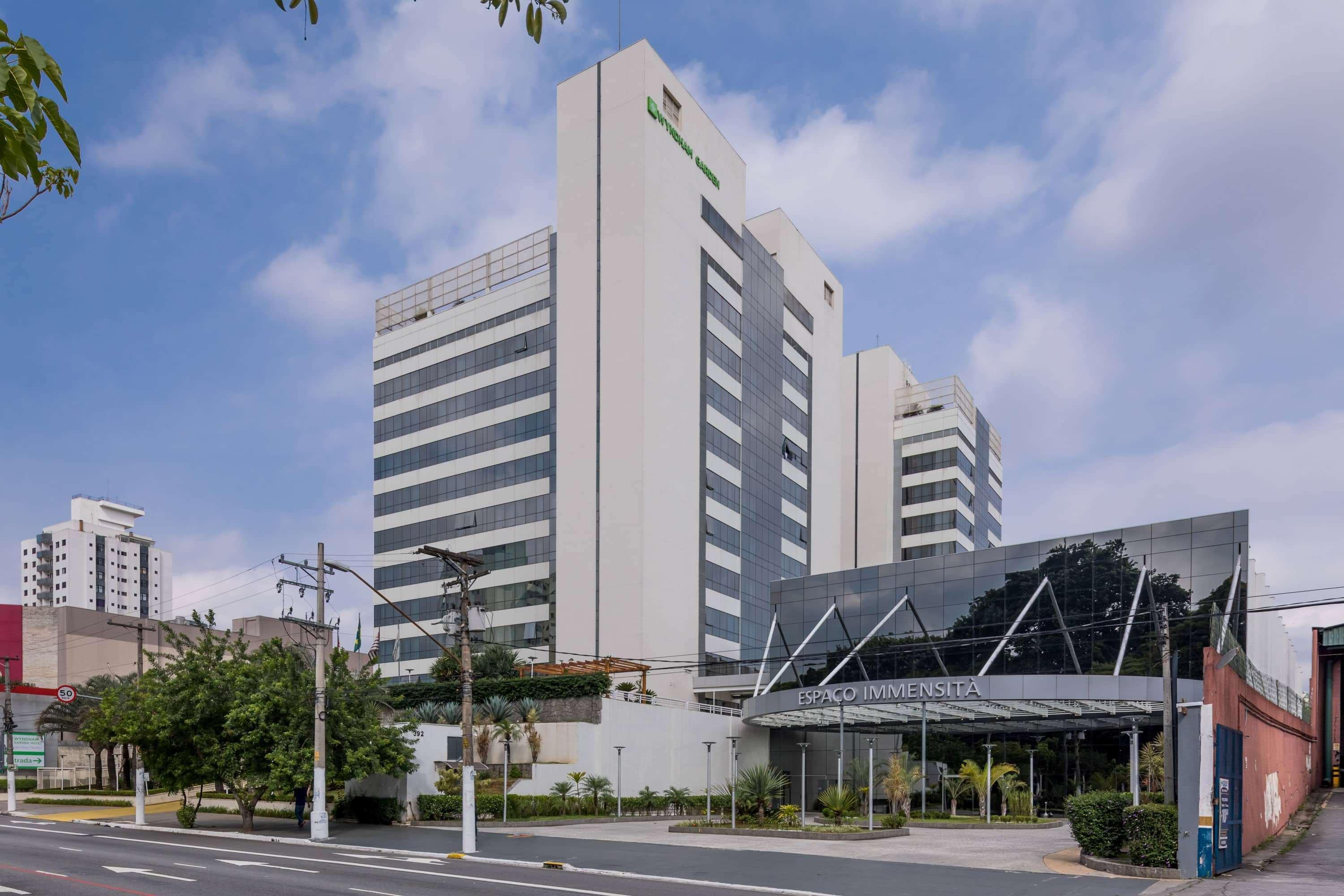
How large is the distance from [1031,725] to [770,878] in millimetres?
31927

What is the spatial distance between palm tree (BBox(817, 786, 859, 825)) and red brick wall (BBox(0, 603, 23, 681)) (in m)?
90.1

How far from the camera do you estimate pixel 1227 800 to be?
26719mm

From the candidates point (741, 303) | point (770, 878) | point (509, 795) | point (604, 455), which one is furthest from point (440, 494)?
point (770, 878)

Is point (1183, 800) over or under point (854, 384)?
under

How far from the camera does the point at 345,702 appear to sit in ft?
135

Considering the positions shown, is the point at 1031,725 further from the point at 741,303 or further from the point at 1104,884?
the point at 741,303

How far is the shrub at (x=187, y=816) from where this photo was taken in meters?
42.0

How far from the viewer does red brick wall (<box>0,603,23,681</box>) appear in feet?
333

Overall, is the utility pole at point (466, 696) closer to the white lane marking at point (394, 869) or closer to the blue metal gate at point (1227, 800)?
the white lane marking at point (394, 869)

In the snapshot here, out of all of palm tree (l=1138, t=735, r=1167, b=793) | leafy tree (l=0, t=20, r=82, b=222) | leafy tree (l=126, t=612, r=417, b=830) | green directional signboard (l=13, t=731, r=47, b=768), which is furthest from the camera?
green directional signboard (l=13, t=731, r=47, b=768)

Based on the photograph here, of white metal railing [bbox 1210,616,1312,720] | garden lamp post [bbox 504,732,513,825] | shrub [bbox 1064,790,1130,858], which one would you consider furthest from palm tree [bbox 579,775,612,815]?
white metal railing [bbox 1210,616,1312,720]

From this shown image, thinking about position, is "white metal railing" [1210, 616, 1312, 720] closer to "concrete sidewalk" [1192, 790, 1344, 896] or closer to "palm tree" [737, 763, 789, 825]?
"concrete sidewalk" [1192, 790, 1344, 896]

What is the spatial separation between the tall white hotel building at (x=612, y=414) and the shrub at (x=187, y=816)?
27285 mm

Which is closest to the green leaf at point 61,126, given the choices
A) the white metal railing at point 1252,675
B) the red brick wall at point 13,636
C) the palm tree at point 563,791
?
the white metal railing at point 1252,675
